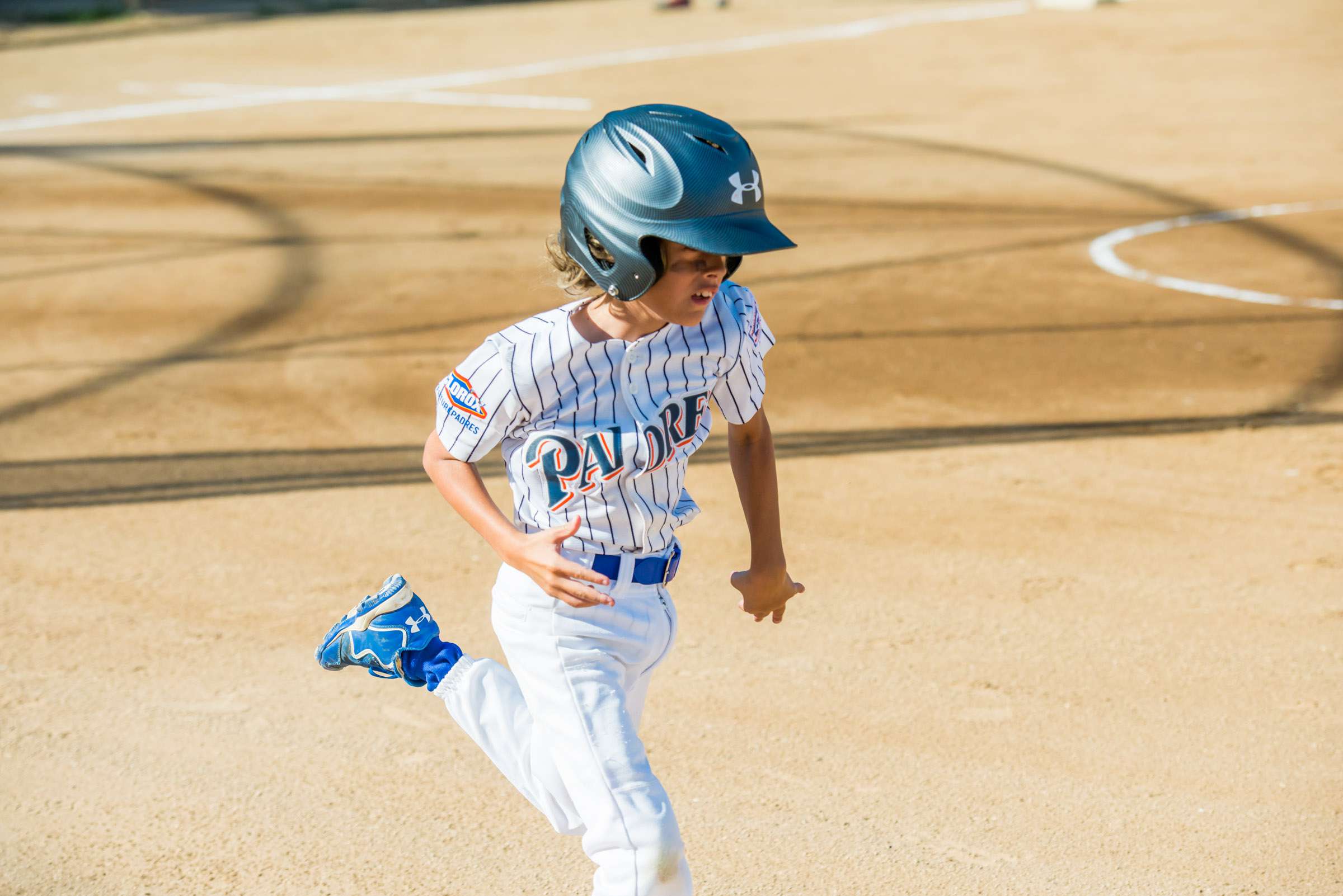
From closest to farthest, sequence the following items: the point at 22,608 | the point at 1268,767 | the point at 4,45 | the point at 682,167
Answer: the point at 682,167 → the point at 1268,767 → the point at 22,608 → the point at 4,45

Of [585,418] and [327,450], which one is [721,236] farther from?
[327,450]

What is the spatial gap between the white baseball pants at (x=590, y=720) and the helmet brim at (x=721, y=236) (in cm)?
70

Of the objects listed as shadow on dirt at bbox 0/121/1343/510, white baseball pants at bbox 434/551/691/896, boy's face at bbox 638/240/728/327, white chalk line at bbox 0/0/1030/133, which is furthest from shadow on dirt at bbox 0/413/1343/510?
white chalk line at bbox 0/0/1030/133

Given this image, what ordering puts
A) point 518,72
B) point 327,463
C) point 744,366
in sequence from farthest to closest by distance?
point 518,72 < point 327,463 < point 744,366

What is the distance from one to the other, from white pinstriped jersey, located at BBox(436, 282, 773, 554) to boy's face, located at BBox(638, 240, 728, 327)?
0.30 feet

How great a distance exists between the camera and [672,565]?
3.17m

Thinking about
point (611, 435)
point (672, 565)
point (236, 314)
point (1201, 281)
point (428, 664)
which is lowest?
point (1201, 281)

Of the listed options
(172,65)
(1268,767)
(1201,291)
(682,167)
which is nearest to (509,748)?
(682,167)

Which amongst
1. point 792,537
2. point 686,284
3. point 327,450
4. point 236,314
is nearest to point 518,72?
point 236,314

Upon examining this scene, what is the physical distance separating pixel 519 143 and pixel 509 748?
43.4ft

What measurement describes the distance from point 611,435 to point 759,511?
0.51 m

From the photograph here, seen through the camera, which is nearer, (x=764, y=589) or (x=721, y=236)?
(x=721, y=236)

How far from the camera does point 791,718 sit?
15.0ft

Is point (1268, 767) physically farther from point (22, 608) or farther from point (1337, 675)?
point (22, 608)
